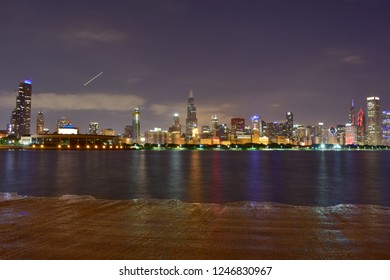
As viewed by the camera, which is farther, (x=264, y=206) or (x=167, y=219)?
(x=264, y=206)

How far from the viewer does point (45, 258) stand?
8.02 meters

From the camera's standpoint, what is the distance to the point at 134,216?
41.4 ft

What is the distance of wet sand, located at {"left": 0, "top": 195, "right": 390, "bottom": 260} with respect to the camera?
27.7 feet

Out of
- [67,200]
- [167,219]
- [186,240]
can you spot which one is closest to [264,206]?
[167,219]

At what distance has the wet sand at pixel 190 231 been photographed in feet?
27.7

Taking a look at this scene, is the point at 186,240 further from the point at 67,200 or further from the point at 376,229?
the point at 67,200

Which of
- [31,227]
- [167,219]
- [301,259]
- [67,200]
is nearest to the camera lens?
[301,259]

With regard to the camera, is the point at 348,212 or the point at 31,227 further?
the point at 348,212

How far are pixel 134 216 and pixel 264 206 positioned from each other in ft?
16.9

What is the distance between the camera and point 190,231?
405 inches
